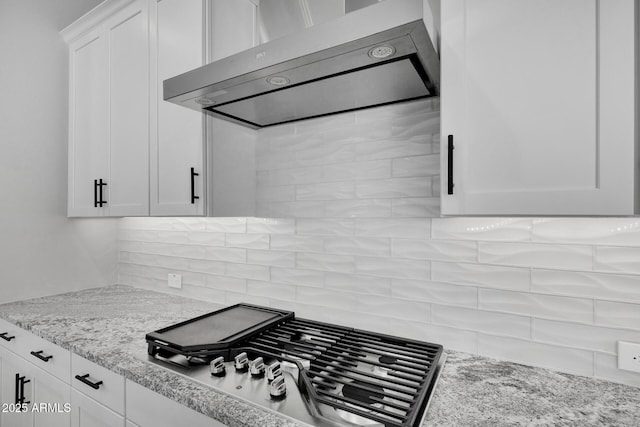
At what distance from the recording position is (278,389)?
938 mm

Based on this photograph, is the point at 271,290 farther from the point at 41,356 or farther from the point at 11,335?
the point at 11,335

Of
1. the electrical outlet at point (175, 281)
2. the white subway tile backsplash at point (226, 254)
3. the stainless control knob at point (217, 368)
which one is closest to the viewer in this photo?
the stainless control knob at point (217, 368)

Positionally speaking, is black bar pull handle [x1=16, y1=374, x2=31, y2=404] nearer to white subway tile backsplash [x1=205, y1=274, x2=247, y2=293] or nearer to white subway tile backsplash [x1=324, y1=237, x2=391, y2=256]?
A: white subway tile backsplash [x1=205, y1=274, x2=247, y2=293]

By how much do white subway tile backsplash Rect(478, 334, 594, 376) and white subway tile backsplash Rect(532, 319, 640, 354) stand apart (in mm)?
22

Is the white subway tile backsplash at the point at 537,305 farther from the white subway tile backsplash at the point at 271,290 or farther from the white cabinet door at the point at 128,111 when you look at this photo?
the white cabinet door at the point at 128,111

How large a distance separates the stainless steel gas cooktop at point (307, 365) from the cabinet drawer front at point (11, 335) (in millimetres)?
929

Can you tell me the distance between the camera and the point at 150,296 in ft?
6.93

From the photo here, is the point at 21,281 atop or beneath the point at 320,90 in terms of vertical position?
beneath

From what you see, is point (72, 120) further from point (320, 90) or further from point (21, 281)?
point (320, 90)

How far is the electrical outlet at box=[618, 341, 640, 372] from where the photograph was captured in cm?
100

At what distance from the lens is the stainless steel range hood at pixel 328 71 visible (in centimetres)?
86

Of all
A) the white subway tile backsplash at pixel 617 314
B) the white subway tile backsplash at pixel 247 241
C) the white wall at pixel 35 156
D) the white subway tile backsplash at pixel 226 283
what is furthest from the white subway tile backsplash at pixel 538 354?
the white wall at pixel 35 156

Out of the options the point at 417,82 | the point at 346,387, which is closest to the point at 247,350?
the point at 346,387

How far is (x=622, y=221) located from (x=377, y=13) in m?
0.93
